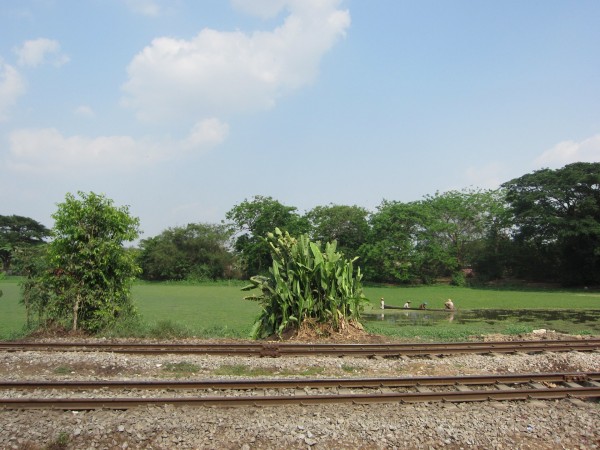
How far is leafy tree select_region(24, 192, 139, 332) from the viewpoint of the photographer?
13805 millimetres

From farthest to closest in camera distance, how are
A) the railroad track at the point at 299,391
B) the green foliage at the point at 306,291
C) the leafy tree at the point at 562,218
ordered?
1. the leafy tree at the point at 562,218
2. the green foliage at the point at 306,291
3. the railroad track at the point at 299,391

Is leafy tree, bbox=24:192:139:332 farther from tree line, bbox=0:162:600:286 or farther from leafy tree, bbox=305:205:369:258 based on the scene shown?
leafy tree, bbox=305:205:369:258

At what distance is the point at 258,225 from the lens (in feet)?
205

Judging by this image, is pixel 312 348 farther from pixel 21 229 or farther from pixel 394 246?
pixel 21 229

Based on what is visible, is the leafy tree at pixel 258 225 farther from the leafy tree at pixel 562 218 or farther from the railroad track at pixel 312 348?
the railroad track at pixel 312 348

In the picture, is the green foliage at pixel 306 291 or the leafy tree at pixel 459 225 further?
the leafy tree at pixel 459 225

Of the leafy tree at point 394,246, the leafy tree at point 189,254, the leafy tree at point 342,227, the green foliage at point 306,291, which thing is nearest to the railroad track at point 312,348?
the green foliage at point 306,291

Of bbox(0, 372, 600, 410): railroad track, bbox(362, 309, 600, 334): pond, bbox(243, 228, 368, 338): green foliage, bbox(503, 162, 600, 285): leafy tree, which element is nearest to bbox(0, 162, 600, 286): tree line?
bbox(503, 162, 600, 285): leafy tree

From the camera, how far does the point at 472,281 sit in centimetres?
5625

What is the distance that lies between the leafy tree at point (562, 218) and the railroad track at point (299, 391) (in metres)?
39.8

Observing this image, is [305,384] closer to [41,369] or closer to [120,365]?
[120,365]

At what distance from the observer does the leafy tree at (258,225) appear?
6084 centimetres

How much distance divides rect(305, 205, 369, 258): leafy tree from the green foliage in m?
46.9

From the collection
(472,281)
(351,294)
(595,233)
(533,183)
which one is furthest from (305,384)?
(472,281)
